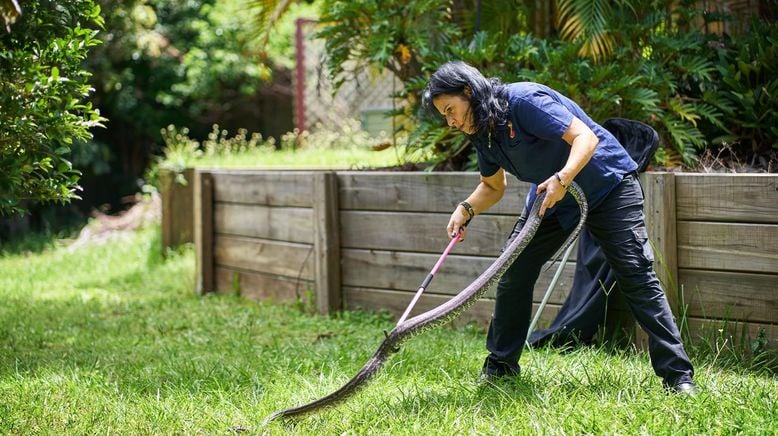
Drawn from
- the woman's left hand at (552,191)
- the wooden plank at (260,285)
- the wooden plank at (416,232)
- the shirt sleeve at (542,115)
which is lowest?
the wooden plank at (260,285)

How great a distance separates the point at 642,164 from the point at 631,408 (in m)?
1.45

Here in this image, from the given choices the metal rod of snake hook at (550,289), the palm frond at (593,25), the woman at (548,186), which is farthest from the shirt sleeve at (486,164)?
the palm frond at (593,25)

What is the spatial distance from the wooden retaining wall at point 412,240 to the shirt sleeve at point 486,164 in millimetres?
1002

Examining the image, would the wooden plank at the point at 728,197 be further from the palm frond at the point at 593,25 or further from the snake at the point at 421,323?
the palm frond at the point at 593,25

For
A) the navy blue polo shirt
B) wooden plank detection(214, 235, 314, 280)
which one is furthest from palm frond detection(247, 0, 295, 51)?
the navy blue polo shirt

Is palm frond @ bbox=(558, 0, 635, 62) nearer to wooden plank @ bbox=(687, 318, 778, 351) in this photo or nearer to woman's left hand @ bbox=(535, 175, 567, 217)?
wooden plank @ bbox=(687, 318, 778, 351)

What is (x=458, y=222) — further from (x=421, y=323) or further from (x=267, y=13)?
(x=267, y=13)

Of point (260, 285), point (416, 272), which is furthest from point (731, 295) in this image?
point (260, 285)

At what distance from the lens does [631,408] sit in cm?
347

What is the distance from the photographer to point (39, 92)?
459 cm

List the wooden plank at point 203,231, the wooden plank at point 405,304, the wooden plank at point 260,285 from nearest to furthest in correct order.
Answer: the wooden plank at point 405,304, the wooden plank at point 260,285, the wooden plank at point 203,231

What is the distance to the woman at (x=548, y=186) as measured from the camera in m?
3.65

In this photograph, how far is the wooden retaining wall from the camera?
4.37m

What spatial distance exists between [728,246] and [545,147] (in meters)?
1.22
